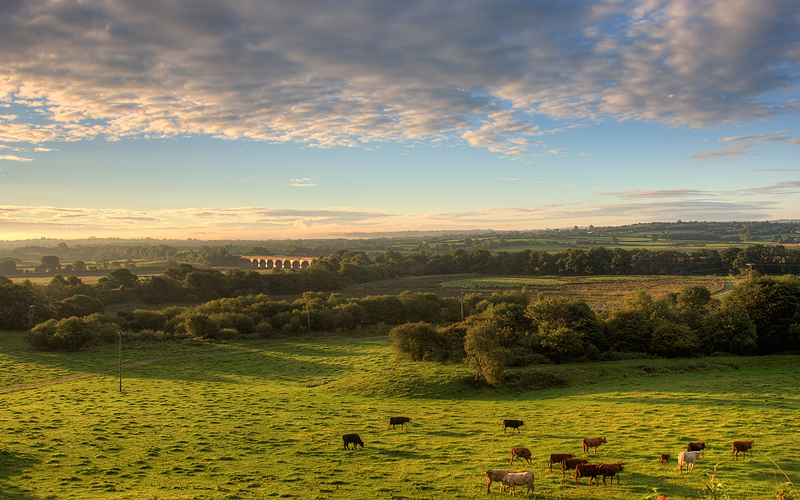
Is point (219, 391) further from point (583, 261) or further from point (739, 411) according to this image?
point (583, 261)

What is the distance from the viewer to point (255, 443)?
2166 cm

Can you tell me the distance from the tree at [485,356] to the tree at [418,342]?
7.22 metres

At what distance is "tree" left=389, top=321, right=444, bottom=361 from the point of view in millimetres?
43844

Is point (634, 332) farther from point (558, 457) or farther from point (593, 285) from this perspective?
point (593, 285)

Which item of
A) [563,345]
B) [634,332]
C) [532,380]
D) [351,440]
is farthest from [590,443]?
[634,332]

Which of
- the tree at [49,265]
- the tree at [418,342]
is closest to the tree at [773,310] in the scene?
the tree at [418,342]

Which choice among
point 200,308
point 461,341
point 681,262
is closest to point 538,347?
point 461,341

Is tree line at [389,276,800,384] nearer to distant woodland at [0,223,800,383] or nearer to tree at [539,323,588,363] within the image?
tree at [539,323,588,363]

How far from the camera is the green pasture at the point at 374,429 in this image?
15516 millimetres

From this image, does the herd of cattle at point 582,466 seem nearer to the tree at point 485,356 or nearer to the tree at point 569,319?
the tree at point 485,356

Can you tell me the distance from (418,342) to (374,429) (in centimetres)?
2044

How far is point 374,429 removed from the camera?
77.9ft

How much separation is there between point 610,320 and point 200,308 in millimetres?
62736

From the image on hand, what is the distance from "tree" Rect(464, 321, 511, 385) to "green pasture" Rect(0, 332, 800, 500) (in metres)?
1.43
